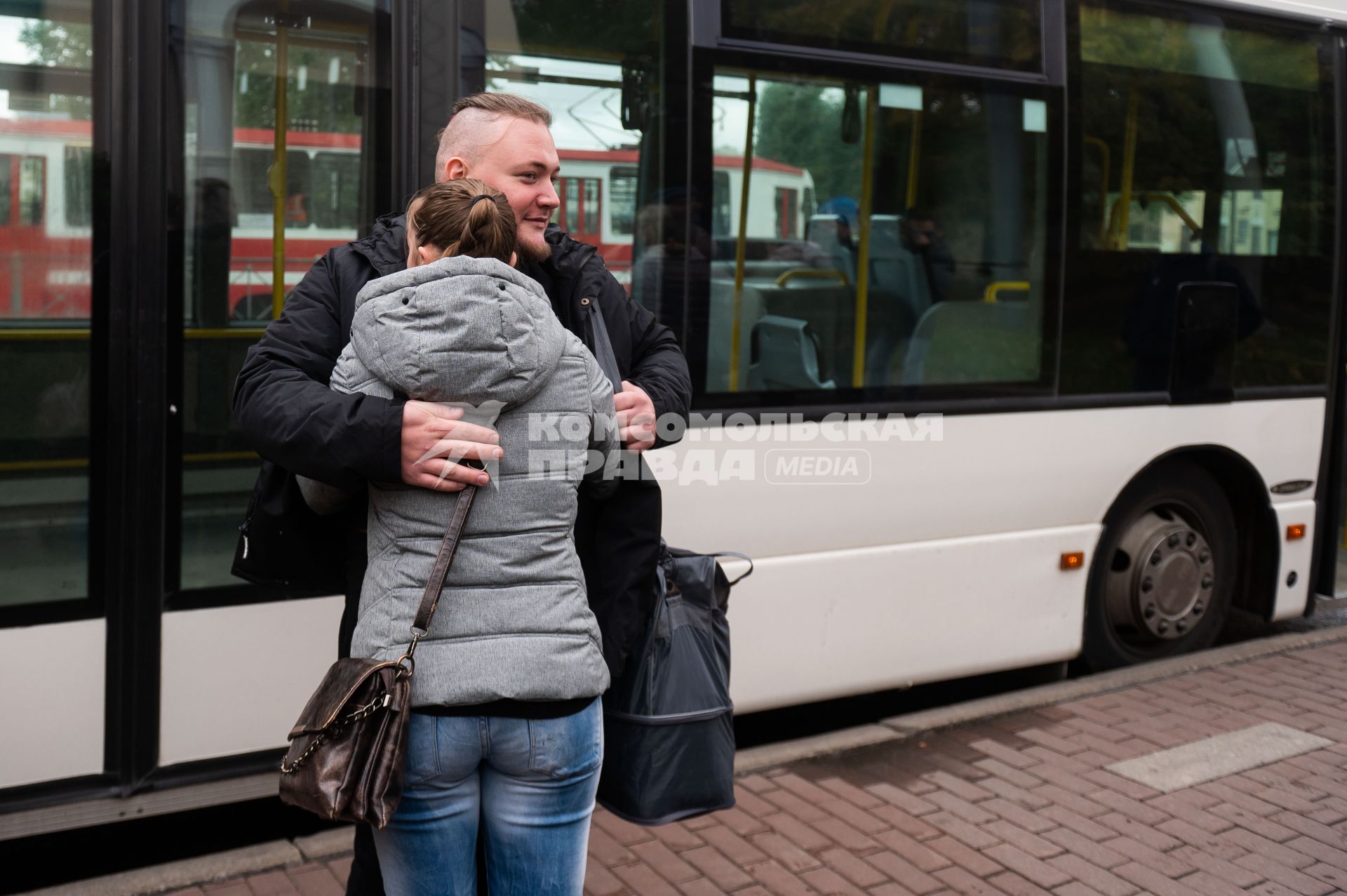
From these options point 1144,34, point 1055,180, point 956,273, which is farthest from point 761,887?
point 1144,34

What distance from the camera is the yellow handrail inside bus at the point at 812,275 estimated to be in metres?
4.53

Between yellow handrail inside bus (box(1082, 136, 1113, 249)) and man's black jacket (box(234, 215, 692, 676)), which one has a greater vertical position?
yellow handrail inside bus (box(1082, 136, 1113, 249))

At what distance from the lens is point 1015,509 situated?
5.14 metres

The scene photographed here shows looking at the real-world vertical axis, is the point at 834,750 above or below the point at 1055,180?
below

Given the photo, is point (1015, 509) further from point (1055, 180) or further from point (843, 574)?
point (1055, 180)

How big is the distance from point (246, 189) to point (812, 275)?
1.92 metres

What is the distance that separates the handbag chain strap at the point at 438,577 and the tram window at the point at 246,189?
1841 millimetres

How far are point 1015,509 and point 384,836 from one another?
137 inches

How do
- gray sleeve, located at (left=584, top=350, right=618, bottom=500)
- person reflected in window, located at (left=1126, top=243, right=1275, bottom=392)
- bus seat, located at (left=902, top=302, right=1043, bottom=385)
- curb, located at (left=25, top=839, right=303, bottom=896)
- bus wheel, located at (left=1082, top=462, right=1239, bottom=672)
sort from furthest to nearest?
bus wheel, located at (left=1082, top=462, right=1239, bottom=672)
person reflected in window, located at (left=1126, top=243, right=1275, bottom=392)
bus seat, located at (left=902, top=302, right=1043, bottom=385)
curb, located at (left=25, top=839, right=303, bottom=896)
gray sleeve, located at (left=584, top=350, right=618, bottom=500)

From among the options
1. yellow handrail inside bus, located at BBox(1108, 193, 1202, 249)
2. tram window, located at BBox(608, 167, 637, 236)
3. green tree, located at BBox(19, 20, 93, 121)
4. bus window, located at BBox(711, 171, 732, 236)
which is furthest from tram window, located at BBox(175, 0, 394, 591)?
yellow handrail inside bus, located at BBox(1108, 193, 1202, 249)

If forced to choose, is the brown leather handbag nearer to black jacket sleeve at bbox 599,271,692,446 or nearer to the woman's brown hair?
the woman's brown hair

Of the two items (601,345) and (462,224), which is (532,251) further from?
(462,224)

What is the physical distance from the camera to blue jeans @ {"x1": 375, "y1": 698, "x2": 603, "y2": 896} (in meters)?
2.09

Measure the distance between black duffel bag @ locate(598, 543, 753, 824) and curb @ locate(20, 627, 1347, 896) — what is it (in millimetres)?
1452
